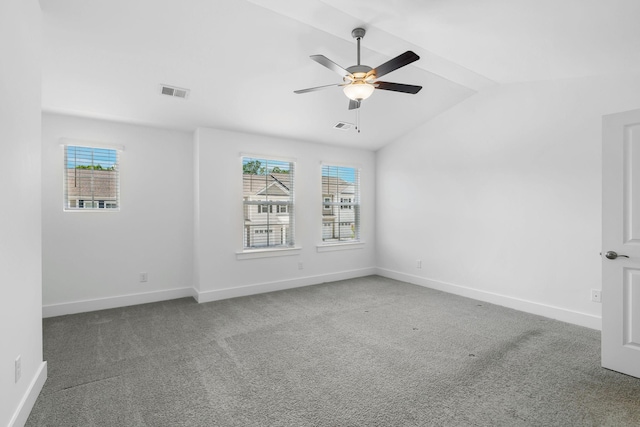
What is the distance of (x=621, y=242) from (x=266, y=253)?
13.3 feet

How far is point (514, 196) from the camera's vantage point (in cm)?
408

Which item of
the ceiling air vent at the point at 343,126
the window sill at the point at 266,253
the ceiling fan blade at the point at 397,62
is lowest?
the window sill at the point at 266,253

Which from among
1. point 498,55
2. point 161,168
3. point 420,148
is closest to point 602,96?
point 498,55

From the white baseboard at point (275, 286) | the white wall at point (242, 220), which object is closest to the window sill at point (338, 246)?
the white wall at point (242, 220)

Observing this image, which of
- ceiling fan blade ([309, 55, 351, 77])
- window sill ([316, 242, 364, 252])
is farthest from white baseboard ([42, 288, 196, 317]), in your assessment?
ceiling fan blade ([309, 55, 351, 77])

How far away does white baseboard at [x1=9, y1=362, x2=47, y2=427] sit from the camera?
1.81 meters

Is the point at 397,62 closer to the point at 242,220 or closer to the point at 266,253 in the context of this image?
the point at 242,220

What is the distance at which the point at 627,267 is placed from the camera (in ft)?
8.11

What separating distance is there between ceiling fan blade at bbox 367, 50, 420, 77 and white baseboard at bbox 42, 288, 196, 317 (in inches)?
152

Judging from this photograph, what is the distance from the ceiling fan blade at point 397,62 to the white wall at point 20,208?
2307mm

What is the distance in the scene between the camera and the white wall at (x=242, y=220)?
4.48 m

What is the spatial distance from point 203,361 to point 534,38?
3961mm

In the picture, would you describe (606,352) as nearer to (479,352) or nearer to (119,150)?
(479,352)

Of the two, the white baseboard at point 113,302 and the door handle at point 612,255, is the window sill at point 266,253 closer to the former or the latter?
the white baseboard at point 113,302
